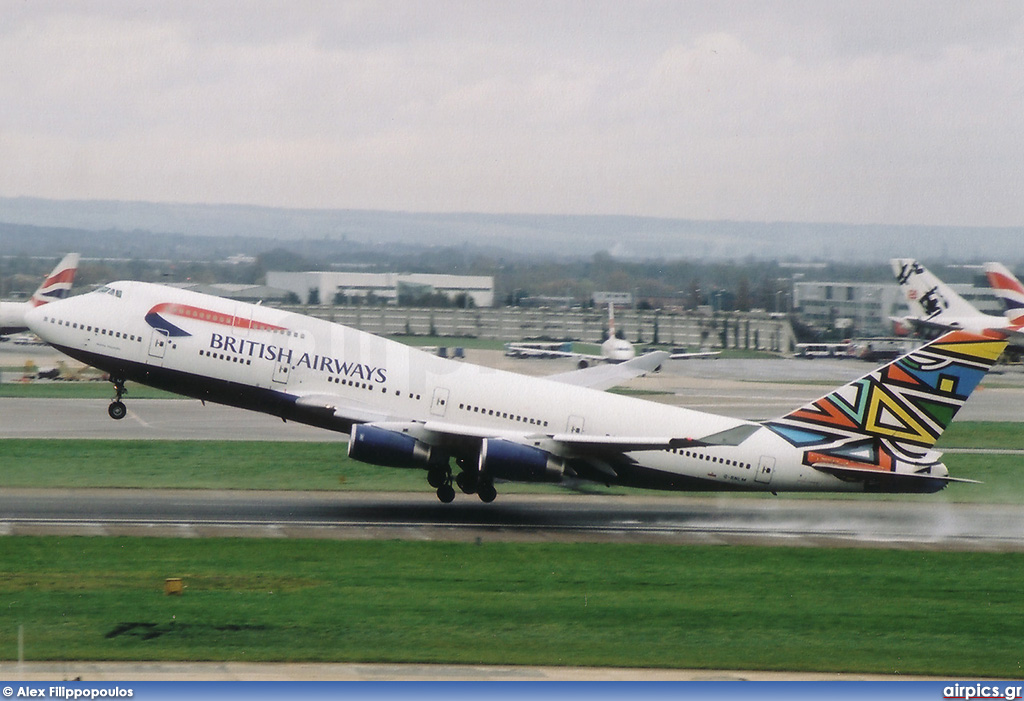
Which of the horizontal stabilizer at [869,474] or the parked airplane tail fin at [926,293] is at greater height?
the parked airplane tail fin at [926,293]

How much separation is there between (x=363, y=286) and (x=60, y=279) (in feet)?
53.0

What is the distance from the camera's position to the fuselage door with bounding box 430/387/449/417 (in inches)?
1331

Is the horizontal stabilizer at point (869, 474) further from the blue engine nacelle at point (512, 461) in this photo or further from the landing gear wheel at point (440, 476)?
the landing gear wheel at point (440, 476)

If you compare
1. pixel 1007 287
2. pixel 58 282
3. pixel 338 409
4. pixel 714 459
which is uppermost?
pixel 1007 287

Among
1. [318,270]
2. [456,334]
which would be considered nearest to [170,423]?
[318,270]

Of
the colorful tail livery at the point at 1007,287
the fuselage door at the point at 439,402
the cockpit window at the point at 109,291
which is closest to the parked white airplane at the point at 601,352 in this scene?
the colorful tail livery at the point at 1007,287

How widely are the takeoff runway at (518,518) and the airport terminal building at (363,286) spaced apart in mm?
17855

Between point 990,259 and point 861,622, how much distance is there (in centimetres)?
4527

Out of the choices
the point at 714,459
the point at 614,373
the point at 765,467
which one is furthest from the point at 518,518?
the point at 614,373

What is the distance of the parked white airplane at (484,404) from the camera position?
3191 cm

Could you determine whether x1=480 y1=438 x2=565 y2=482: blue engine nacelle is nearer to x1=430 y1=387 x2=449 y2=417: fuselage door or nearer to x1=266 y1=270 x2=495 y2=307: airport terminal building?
x1=430 y1=387 x2=449 y2=417: fuselage door

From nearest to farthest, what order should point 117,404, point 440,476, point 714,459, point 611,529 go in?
point 611,529, point 714,459, point 440,476, point 117,404

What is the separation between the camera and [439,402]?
111ft

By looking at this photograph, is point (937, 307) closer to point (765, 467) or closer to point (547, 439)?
point (765, 467)
